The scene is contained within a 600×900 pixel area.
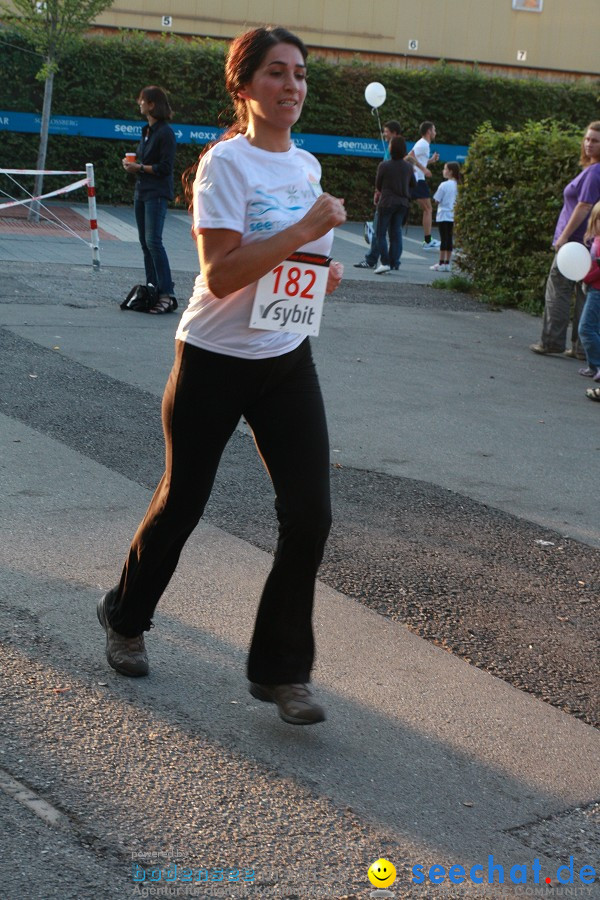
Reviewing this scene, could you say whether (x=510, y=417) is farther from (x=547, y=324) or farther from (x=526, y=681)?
(x=526, y=681)

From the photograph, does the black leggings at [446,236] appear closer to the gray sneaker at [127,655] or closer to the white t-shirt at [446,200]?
the white t-shirt at [446,200]

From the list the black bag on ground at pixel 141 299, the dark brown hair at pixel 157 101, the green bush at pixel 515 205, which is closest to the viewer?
the dark brown hair at pixel 157 101

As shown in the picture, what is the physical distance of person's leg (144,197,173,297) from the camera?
11.7 m

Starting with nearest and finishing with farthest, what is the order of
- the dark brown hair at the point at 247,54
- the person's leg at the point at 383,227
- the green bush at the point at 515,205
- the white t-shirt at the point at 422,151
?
the dark brown hair at the point at 247,54 < the green bush at the point at 515,205 < the person's leg at the point at 383,227 < the white t-shirt at the point at 422,151

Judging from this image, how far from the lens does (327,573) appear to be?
5.22 meters

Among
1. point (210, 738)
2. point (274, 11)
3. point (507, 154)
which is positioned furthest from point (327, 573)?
point (274, 11)

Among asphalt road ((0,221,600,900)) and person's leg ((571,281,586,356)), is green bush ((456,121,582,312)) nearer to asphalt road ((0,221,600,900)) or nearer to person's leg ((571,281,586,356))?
person's leg ((571,281,586,356))

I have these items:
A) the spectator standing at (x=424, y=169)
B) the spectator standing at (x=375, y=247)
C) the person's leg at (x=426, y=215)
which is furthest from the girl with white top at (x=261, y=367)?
the person's leg at (x=426, y=215)

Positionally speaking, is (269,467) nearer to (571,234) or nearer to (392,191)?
(571,234)

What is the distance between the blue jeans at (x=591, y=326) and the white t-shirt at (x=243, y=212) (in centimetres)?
→ 677

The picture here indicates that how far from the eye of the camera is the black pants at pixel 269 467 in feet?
11.9

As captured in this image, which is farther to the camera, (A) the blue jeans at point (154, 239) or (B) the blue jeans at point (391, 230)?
(B) the blue jeans at point (391, 230)

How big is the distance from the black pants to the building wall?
27560mm

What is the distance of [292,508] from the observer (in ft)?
11.9
